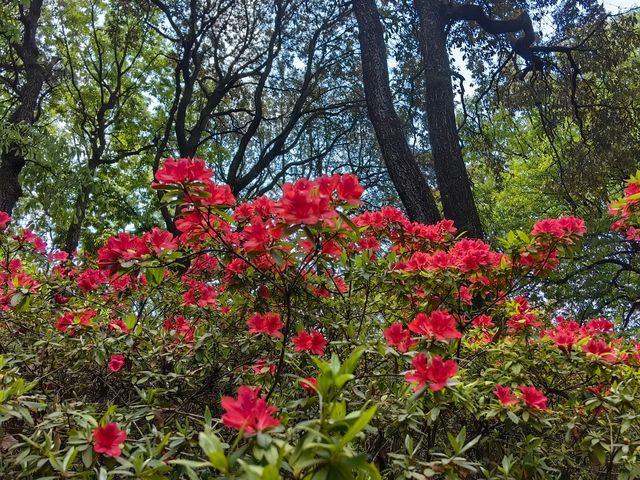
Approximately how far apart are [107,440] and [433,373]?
858mm

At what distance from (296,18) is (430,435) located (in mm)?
10106

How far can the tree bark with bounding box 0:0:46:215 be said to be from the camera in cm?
642

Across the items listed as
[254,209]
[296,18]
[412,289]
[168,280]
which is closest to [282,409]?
[254,209]

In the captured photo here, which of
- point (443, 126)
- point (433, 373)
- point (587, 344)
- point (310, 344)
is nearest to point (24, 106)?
point (443, 126)

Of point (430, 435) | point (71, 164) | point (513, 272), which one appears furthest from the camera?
point (71, 164)

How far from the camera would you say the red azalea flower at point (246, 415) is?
886 millimetres


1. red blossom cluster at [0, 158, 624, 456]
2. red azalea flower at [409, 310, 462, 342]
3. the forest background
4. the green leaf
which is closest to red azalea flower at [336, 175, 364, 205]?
red blossom cluster at [0, 158, 624, 456]

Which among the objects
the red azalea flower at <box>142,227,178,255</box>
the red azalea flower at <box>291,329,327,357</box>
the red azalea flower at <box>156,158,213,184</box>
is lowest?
the red azalea flower at <box>291,329,327,357</box>

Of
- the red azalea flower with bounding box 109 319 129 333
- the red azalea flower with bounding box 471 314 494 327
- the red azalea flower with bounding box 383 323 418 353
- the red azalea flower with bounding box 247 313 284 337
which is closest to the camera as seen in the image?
the red azalea flower with bounding box 383 323 418 353

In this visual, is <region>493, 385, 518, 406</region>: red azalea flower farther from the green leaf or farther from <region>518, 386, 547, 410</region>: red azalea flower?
the green leaf

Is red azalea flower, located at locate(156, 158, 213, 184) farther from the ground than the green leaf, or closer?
farther from the ground

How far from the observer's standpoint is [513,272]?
2.24 m

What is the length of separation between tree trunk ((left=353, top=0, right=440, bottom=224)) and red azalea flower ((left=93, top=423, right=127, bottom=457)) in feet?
12.1

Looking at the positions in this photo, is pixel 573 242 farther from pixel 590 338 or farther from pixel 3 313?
pixel 3 313
